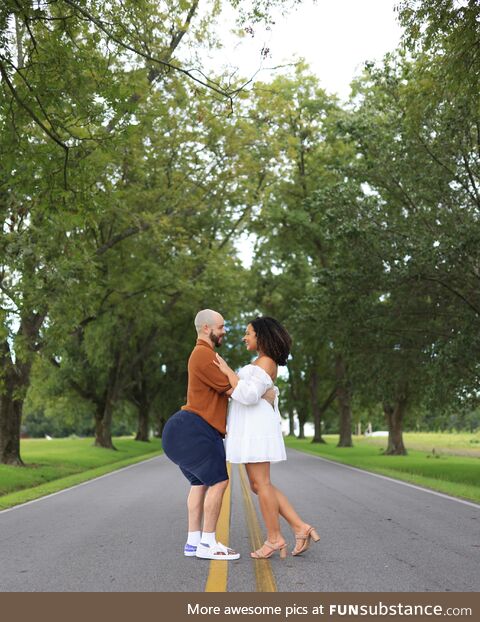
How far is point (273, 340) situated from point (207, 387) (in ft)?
2.35

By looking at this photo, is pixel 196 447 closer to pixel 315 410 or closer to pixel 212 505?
pixel 212 505

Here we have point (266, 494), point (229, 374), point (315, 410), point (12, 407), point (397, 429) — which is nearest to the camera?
point (229, 374)

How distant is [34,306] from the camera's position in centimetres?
1500

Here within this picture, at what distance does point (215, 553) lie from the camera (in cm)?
623

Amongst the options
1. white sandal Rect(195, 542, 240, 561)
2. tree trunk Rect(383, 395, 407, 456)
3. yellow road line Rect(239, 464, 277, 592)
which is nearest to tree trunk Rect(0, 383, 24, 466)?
yellow road line Rect(239, 464, 277, 592)

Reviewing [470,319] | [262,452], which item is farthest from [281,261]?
[262,452]

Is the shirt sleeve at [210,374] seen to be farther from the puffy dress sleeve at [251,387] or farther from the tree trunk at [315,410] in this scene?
the tree trunk at [315,410]

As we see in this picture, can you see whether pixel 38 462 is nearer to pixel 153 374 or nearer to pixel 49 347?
pixel 49 347

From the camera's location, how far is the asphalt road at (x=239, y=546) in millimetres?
5371

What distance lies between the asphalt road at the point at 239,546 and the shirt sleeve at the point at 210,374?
59.8 inches

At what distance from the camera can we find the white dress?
236 inches

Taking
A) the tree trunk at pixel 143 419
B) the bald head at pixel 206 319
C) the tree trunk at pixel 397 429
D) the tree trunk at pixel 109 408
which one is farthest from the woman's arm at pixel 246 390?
the tree trunk at pixel 143 419

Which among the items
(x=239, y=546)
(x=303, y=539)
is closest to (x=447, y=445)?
(x=239, y=546)

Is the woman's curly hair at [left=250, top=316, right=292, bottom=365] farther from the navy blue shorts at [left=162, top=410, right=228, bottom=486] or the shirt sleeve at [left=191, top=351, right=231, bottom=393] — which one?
the navy blue shorts at [left=162, top=410, right=228, bottom=486]
